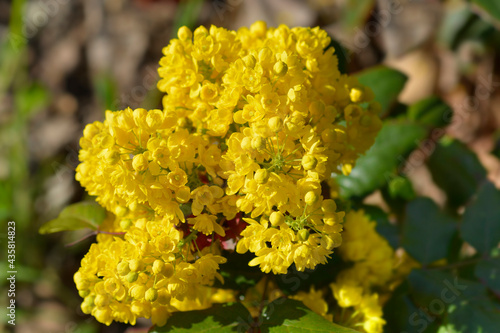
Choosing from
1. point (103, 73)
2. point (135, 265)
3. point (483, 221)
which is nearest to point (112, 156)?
point (135, 265)

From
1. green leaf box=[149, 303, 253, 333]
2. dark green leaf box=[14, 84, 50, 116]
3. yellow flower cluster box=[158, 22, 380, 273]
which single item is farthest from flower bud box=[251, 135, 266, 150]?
dark green leaf box=[14, 84, 50, 116]

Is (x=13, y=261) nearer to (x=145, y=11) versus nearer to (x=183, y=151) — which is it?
(x=145, y=11)

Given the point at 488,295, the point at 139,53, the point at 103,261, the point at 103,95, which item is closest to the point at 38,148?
the point at 103,95

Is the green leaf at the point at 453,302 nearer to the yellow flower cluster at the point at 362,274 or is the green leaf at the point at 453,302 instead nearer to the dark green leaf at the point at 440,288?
the dark green leaf at the point at 440,288

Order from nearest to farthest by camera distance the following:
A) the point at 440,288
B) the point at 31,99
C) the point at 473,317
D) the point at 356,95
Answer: the point at 356,95 → the point at 473,317 → the point at 440,288 → the point at 31,99

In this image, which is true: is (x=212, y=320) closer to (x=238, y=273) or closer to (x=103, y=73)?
(x=238, y=273)

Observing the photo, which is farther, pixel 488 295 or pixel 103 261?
pixel 488 295
